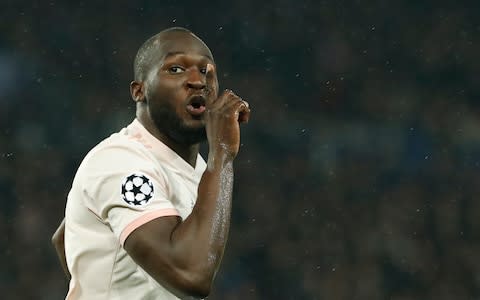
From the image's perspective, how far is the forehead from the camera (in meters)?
2.50

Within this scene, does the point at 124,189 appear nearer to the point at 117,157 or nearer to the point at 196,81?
the point at 117,157

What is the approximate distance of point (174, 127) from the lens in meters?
2.48

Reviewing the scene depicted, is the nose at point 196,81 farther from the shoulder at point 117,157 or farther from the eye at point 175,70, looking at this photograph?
the shoulder at point 117,157

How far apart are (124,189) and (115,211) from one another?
5 centimetres

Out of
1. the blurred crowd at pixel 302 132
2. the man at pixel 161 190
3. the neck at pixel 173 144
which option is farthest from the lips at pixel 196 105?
the blurred crowd at pixel 302 132

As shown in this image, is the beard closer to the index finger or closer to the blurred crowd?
the index finger

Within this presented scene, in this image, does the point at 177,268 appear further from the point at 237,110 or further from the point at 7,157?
the point at 7,157

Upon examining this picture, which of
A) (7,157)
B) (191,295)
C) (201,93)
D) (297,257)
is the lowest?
(297,257)

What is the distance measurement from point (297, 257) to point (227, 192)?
3.70 m

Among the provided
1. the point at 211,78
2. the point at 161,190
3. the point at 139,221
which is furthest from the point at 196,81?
the point at 139,221

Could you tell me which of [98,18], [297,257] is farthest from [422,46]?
[98,18]

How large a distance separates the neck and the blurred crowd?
10.8 feet

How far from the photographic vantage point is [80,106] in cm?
618

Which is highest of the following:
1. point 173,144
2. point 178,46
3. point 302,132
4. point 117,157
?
point 178,46
